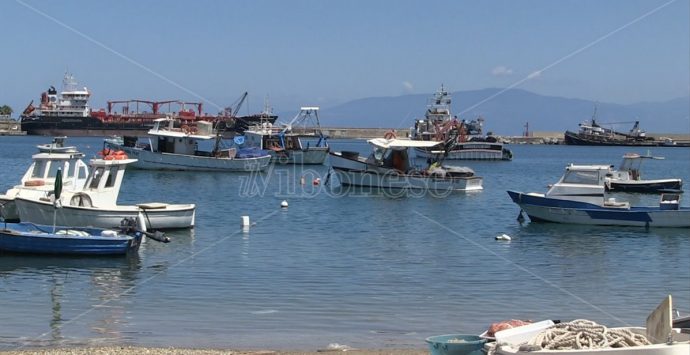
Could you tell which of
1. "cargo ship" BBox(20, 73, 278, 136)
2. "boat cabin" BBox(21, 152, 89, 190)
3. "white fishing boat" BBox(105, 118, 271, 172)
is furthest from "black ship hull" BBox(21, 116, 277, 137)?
"boat cabin" BBox(21, 152, 89, 190)

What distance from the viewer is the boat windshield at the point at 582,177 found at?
30906 mm

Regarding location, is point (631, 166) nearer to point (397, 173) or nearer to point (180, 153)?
point (397, 173)

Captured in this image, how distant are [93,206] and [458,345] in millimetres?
15757

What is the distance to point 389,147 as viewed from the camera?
45938mm

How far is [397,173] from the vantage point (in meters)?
45.7

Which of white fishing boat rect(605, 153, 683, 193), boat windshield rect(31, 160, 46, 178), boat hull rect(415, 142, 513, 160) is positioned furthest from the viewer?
boat hull rect(415, 142, 513, 160)

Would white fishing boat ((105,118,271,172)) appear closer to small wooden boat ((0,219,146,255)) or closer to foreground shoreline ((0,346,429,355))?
small wooden boat ((0,219,146,255))

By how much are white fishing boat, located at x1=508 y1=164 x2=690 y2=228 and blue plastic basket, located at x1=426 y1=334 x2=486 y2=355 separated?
775 inches

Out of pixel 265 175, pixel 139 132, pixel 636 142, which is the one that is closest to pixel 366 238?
pixel 265 175

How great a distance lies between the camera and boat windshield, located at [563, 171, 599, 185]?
1217 inches

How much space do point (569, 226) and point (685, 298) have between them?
1195 centimetres

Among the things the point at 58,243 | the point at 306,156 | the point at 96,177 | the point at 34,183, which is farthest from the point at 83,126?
the point at 58,243

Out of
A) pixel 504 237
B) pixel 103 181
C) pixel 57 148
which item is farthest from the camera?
pixel 504 237

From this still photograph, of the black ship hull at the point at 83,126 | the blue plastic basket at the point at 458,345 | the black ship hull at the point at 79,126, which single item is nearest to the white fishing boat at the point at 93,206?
the blue plastic basket at the point at 458,345
